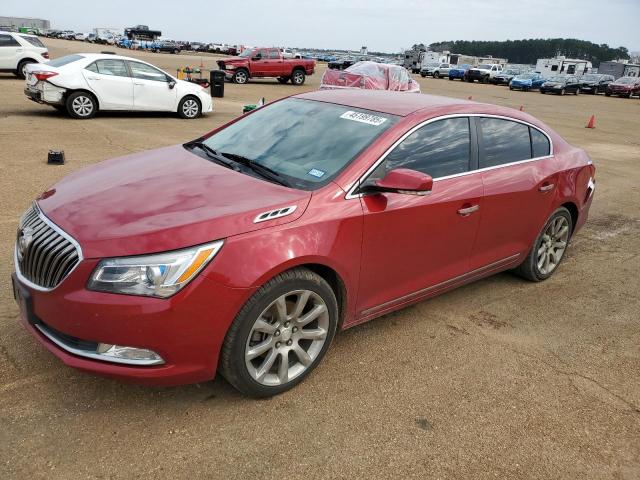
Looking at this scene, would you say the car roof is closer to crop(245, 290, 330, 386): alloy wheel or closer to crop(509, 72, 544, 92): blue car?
crop(245, 290, 330, 386): alloy wheel

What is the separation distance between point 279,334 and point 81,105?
35.8ft

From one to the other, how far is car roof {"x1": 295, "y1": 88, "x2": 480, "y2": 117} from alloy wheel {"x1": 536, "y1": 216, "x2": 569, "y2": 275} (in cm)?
154

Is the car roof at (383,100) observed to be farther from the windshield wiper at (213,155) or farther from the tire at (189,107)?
the tire at (189,107)

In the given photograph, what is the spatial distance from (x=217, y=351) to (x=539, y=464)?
1.71 meters

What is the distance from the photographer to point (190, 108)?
13.6m

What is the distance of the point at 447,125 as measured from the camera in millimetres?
3764

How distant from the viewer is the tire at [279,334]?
107 inches

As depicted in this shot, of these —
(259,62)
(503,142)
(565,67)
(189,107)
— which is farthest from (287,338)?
(565,67)

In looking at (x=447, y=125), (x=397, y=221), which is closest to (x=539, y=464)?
(x=397, y=221)

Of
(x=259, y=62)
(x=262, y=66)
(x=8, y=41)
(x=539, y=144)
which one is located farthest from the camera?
(x=262, y=66)

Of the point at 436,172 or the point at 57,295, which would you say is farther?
the point at 436,172

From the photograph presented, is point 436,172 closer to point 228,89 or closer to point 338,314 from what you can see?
point 338,314

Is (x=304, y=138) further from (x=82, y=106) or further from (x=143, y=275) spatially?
(x=82, y=106)

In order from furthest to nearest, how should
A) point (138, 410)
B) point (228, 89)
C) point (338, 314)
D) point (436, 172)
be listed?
point (228, 89)
point (436, 172)
point (338, 314)
point (138, 410)
